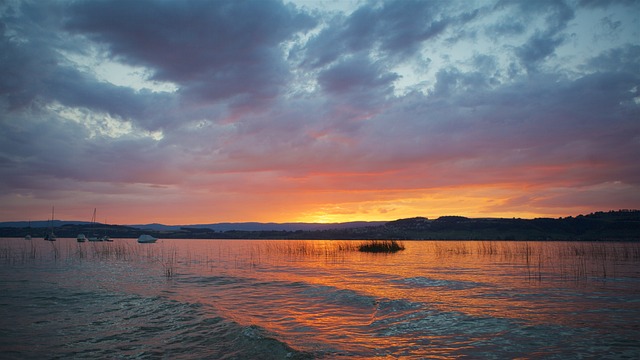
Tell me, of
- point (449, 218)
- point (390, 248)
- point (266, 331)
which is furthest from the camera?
point (449, 218)

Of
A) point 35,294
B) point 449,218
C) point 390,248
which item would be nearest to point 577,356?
point 35,294

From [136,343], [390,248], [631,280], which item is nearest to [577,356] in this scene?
[136,343]

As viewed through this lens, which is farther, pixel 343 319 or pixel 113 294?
pixel 113 294

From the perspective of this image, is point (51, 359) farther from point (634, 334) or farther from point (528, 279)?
point (528, 279)

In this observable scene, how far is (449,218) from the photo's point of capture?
531ft

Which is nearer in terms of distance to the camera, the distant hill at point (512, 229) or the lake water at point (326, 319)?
the lake water at point (326, 319)

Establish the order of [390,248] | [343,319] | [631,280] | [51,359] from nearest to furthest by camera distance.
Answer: [51,359], [343,319], [631,280], [390,248]

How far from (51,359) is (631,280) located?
3209cm

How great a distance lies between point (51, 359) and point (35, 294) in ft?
47.5

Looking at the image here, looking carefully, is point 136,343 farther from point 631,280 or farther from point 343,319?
point 631,280

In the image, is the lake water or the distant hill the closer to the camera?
the lake water

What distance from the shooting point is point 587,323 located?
14.1m

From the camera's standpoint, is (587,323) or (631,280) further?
(631,280)

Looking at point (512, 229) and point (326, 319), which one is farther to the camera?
point (512, 229)
